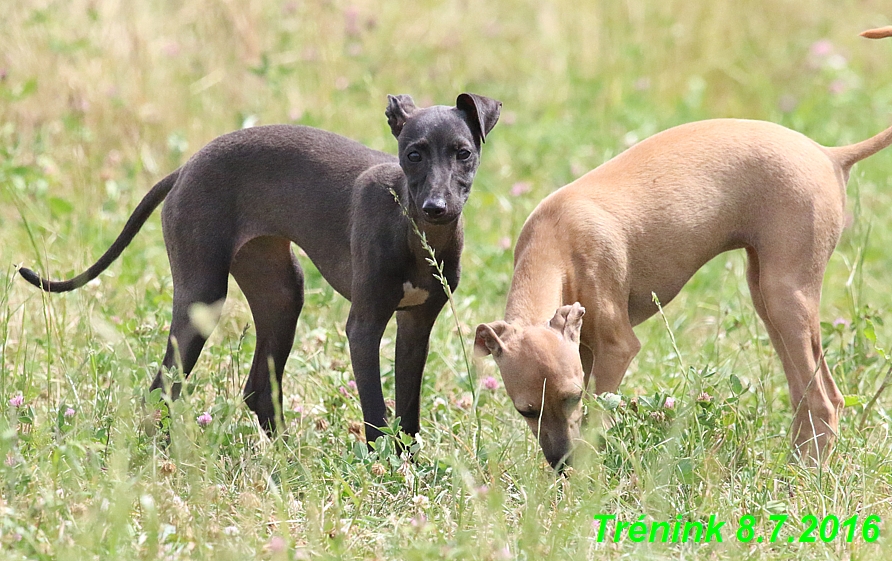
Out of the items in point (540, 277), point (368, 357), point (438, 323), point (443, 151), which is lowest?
point (438, 323)

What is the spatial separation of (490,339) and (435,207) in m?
0.56

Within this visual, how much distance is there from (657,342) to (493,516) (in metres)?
2.42

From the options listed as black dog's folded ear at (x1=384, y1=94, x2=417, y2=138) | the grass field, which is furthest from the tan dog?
black dog's folded ear at (x1=384, y1=94, x2=417, y2=138)

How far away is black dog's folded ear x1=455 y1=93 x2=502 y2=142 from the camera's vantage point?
163 inches

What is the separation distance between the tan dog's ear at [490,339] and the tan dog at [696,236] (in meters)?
0.18

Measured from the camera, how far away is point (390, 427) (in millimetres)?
4102

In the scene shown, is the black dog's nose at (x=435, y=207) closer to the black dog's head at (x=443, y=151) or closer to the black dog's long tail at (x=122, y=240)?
the black dog's head at (x=443, y=151)

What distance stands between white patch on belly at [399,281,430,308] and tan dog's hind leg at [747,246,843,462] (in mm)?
1410

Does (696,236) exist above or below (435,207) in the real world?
below

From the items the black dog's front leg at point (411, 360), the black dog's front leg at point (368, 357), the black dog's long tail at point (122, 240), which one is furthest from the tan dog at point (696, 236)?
the black dog's long tail at point (122, 240)

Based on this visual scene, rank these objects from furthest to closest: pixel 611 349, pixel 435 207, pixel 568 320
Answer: pixel 611 349 < pixel 568 320 < pixel 435 207

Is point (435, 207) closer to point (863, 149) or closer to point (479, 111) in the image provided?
point (479, 111)

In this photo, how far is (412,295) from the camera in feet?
14.6

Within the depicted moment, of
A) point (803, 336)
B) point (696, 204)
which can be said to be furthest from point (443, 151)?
point (803, 336)
